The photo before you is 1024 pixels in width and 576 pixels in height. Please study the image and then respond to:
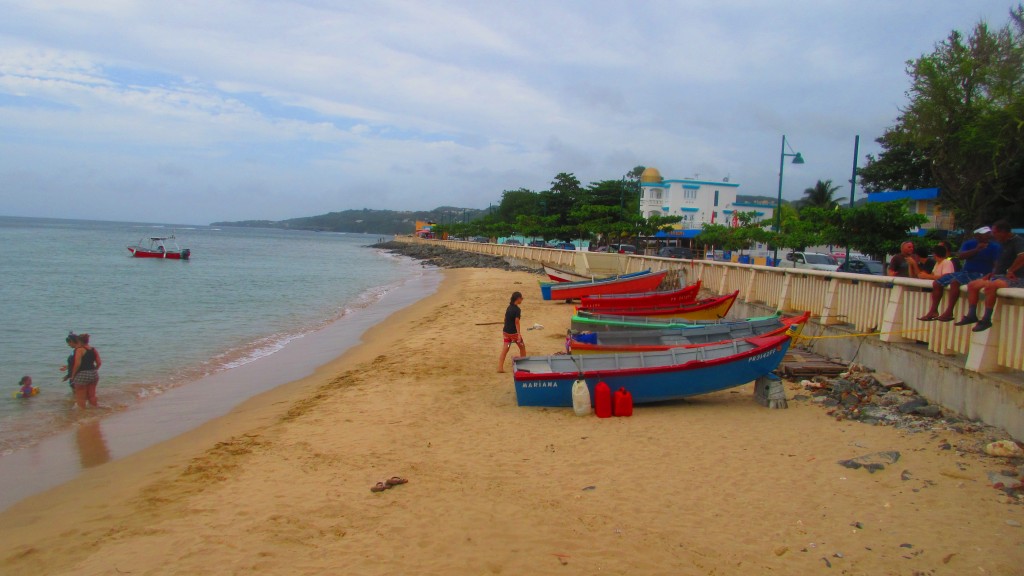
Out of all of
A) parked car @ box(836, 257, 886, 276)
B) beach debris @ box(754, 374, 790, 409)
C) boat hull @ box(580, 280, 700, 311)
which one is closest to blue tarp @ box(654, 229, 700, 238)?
parked car @ box(836, 257, 886, 276)

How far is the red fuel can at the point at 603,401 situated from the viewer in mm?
9008

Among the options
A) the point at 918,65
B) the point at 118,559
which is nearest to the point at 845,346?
the point at 118,559

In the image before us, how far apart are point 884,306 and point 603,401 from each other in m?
4.71

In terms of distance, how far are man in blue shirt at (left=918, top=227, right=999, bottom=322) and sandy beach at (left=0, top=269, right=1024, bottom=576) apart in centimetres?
155

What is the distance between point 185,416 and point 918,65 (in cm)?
3315

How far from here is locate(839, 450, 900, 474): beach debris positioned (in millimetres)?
6422

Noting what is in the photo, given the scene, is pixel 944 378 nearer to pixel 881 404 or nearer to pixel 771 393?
pixel 881 404

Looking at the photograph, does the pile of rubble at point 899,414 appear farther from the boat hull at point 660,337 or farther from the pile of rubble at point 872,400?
the boat hull at point 660,337

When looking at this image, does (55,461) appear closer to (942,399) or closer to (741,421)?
(741,421)

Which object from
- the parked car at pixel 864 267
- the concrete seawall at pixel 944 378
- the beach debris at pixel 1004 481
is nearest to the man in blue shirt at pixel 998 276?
the concrete seawall at pixel 944 378

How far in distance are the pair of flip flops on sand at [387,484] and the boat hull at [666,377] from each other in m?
3.06

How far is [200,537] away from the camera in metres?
5.70

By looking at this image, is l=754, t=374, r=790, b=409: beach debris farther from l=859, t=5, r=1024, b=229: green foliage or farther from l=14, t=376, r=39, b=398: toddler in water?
l=859, t=5, r=1024, b=229: green foliage

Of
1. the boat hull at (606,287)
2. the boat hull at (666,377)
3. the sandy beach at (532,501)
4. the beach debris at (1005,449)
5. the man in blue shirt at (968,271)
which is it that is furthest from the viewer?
the boat hull at (606,287)
